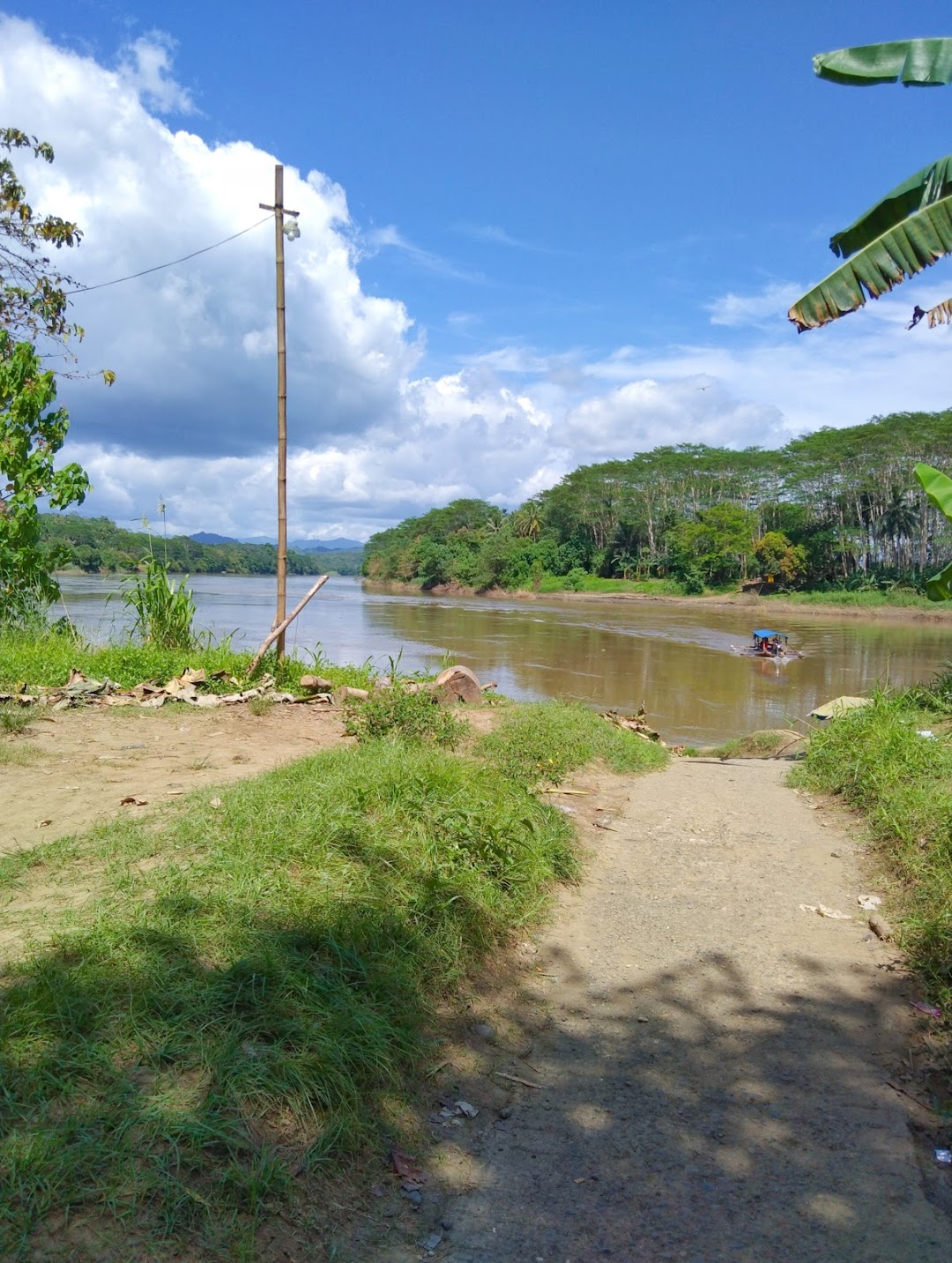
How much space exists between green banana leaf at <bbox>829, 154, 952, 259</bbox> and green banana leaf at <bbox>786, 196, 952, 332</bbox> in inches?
4.3

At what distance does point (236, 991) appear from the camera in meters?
2.54

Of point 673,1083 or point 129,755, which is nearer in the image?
point 673,1083

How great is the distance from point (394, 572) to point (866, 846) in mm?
80781

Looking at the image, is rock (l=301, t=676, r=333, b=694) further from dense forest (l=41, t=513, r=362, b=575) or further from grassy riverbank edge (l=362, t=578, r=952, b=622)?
grassy riverbank edge (l=362, t=578, r=952, b=622)

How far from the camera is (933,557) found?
48.7 metres

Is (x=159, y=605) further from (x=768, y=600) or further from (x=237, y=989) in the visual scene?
(x=768, y=600)

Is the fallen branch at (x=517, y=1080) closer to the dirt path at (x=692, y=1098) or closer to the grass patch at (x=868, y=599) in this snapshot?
the dirt path at (x=692, y=1098)

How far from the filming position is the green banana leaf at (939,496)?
4.28 meters

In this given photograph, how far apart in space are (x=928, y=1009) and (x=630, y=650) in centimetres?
2490

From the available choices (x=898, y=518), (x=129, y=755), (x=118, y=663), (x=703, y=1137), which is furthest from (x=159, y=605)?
(x=898, y=518)

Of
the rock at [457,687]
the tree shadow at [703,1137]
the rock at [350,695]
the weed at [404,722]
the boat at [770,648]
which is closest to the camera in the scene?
the tree shadow at [703,1137]

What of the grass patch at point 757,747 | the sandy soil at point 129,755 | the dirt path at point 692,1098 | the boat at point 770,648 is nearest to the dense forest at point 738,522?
the boat at point 770,648

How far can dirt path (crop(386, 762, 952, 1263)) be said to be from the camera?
222cm

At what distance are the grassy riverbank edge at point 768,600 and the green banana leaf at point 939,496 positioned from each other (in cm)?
3534
